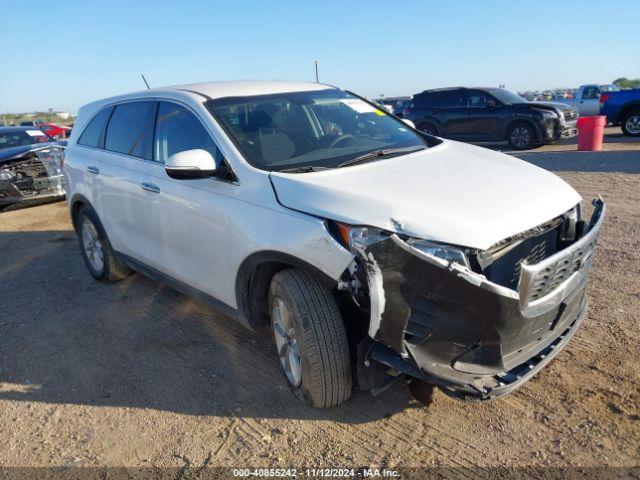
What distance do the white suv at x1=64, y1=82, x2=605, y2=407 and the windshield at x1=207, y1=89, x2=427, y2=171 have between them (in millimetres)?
14

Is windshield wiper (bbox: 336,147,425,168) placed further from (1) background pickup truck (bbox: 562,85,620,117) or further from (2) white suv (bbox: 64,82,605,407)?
(1) background pickup truck (bbox: 562,85,620,117)

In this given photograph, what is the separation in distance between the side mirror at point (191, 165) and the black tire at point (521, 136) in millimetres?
12746

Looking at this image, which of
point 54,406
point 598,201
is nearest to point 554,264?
point 598,201

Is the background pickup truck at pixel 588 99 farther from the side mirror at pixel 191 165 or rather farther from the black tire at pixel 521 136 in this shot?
the side mirror at pixel 191 165

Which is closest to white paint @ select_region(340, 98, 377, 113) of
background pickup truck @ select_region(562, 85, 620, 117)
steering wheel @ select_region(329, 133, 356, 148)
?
steering wheel @ select_region(329, 133, 356, 148)

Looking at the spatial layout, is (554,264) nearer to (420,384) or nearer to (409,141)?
(420,384)

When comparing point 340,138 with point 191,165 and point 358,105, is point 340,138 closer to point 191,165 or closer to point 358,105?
point 358,105

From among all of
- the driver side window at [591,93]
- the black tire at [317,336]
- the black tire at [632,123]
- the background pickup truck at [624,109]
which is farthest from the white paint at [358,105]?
the driver side window at [591,93]

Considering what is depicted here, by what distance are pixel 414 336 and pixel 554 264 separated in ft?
Answer: 2.39

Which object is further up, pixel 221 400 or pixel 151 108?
pixel 151 108

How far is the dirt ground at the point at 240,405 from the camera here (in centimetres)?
277

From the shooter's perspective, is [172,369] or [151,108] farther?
[151,108]

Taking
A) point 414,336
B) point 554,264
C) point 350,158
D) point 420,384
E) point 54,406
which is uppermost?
point 350,158

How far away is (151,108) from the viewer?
14.0 feet
